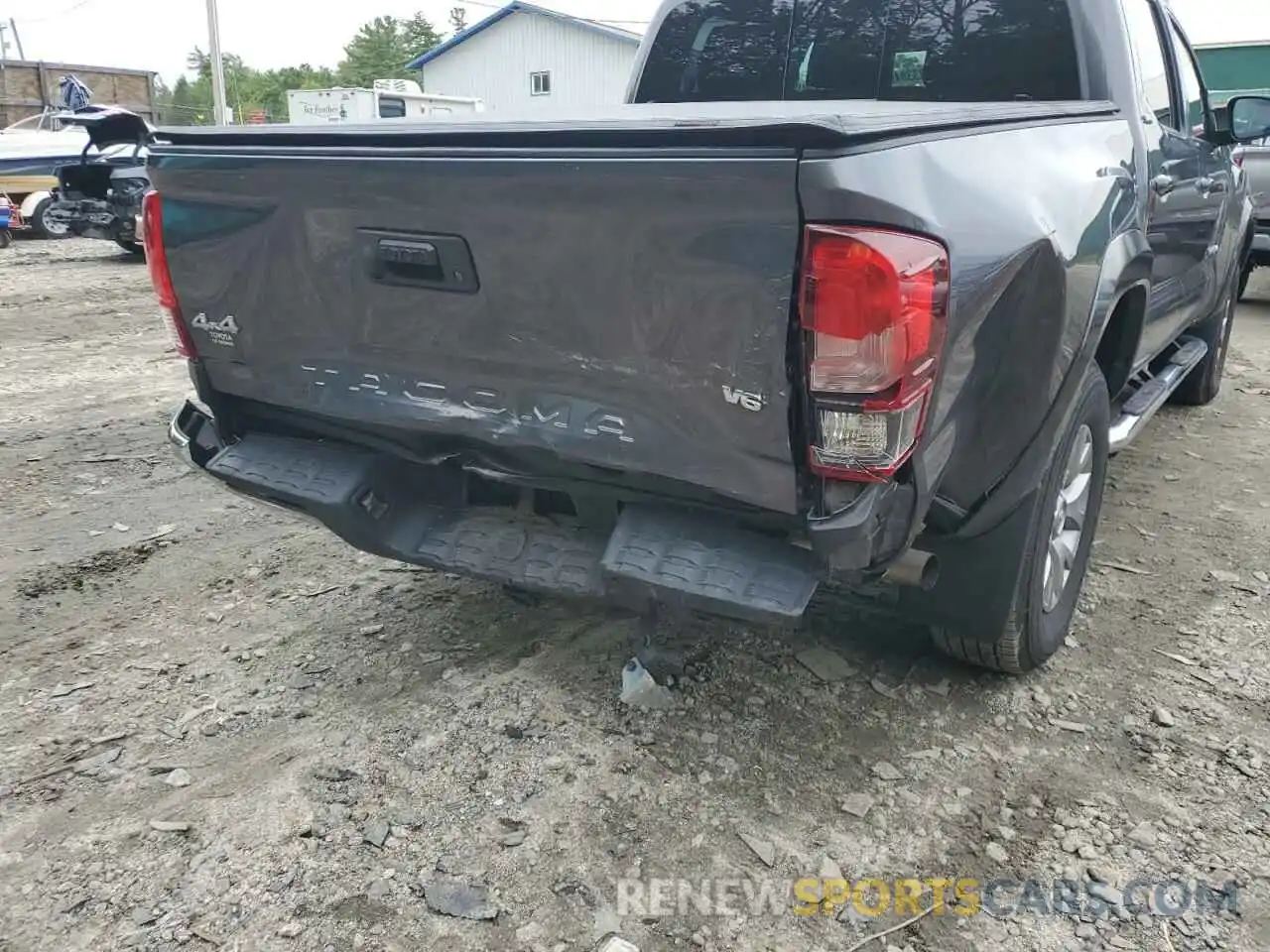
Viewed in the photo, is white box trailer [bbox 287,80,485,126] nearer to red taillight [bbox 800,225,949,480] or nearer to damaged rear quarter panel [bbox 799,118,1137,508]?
damaged rear quarter panel [bbox 799,118,1137,508]

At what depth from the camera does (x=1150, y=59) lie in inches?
154

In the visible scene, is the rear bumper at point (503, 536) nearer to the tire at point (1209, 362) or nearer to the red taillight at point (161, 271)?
the red taillight at point (161, 271)

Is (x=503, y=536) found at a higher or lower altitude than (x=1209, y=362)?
higher

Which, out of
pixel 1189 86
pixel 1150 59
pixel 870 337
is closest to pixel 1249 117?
pixel 1189 86

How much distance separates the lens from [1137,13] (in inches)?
153

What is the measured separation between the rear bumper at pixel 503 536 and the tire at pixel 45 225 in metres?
12.3

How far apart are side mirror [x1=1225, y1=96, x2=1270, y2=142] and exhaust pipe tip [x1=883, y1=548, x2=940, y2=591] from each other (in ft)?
11.2

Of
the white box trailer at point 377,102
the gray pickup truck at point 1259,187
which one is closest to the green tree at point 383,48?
the white box trailer at point 377,102

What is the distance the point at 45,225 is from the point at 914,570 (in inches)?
567

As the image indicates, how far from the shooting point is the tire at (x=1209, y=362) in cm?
568

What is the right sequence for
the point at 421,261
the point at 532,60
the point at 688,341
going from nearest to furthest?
1. the point at 688,341
2. the point at 421,261
3. the point at 532,60

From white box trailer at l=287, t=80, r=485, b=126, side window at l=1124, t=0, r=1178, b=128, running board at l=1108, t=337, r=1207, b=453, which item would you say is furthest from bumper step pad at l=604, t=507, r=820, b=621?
white box trailer at l=287, t=80, r=485, b=126

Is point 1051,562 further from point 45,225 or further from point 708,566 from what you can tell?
point 45,225

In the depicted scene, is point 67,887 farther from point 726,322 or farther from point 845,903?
point 726,322
